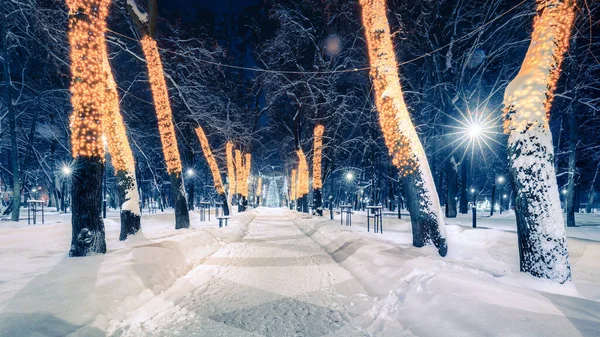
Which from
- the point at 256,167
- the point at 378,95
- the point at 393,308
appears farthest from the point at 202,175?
the point at 393,308

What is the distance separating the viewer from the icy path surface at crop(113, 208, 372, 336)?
3.51 meters

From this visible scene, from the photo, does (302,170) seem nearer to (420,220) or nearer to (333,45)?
(333,45)

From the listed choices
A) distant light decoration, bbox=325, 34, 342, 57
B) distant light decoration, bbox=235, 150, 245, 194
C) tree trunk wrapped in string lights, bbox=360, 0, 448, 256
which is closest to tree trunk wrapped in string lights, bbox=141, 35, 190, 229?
tree trunk wrapped in string lights, bbox=360, 0, 448, 256

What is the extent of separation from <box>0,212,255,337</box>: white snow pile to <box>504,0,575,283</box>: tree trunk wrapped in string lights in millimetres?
6461

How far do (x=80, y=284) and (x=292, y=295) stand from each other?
10.4 feet

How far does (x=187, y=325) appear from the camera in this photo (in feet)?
11.8

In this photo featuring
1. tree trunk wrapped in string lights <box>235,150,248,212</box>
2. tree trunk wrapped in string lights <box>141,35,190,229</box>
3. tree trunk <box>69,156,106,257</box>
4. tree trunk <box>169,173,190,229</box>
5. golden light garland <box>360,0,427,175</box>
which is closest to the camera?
tree trunk <box>69,156,106,257</box>

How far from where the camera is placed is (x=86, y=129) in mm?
5941

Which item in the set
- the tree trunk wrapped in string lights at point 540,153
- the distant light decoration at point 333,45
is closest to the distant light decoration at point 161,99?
the tree trunk wrapped in string lights at point 540,153

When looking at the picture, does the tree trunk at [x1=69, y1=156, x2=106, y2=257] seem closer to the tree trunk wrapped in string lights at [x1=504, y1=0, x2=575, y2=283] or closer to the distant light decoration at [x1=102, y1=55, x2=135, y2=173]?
the distant light decoration at [x1=102, y1=55, x2=135, y2=173]

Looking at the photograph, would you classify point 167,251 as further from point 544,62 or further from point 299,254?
point 544,62

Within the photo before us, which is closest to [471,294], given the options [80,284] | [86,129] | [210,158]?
[80,284]

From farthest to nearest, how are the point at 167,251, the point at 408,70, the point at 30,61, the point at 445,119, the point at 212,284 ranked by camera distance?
the point at 408,70, the point at 445,119, the point at 30,61, the point at 167,251, the point at 212,284

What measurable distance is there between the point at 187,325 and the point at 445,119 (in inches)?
748
